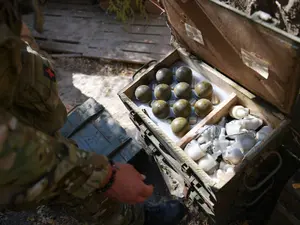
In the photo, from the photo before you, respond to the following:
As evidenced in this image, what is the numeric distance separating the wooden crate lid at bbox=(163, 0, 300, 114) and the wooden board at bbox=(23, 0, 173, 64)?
169 cm

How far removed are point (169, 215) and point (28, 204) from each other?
5.05 ft

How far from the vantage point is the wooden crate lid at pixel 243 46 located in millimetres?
1830

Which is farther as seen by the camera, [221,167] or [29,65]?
[221,167]

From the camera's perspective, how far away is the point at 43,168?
1558 mm

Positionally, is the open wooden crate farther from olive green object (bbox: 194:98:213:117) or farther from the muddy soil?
the muddy soil

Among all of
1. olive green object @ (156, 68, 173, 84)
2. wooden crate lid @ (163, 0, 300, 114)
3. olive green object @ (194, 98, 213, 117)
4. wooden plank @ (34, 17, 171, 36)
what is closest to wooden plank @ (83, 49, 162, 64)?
wooden plank @ (34, 17, 171, 36)

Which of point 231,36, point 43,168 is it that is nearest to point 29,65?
point 43,168

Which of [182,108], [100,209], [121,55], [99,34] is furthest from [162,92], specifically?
[99,34]

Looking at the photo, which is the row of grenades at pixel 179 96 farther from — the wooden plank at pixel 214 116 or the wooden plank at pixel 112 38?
the wooden plank at pixel 112 38

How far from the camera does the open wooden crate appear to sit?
88.0 inches

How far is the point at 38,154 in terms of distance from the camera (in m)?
1.51

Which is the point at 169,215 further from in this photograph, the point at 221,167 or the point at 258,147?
the point at 258,147

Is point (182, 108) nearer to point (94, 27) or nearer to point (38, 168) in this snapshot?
point (38, 168)

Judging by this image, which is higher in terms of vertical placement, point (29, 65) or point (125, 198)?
point (29, 65)
